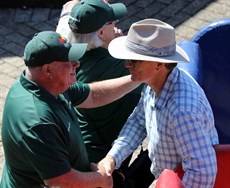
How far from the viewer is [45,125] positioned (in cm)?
274

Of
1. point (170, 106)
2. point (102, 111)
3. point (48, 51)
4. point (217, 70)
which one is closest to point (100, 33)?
point (102, 111)

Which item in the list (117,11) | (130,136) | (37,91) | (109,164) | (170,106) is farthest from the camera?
(117,11)

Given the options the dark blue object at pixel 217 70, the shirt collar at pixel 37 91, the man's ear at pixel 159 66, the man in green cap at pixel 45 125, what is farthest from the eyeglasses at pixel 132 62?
the dark blue object at pixel 217 70

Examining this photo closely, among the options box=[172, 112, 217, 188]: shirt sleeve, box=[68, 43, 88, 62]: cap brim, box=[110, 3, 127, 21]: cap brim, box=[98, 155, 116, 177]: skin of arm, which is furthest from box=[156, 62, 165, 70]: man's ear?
box=[110, 3, 127, 21]: cap brim

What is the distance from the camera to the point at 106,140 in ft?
12.0

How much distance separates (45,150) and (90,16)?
113 cm

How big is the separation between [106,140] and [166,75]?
0.84 meters

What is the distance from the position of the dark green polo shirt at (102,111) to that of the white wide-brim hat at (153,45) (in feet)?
1.63

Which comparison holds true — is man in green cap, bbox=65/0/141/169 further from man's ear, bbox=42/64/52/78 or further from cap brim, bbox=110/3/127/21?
man's ear, bbox=42/64/52/78

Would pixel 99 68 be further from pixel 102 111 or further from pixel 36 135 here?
pixel 36 135

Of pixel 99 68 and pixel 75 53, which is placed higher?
pixel 75 53

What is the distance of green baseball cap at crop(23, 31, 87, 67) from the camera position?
2.82 m

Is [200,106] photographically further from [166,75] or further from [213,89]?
[213,89]

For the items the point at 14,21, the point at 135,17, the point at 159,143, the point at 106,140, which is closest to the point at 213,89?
the point at 106,140
